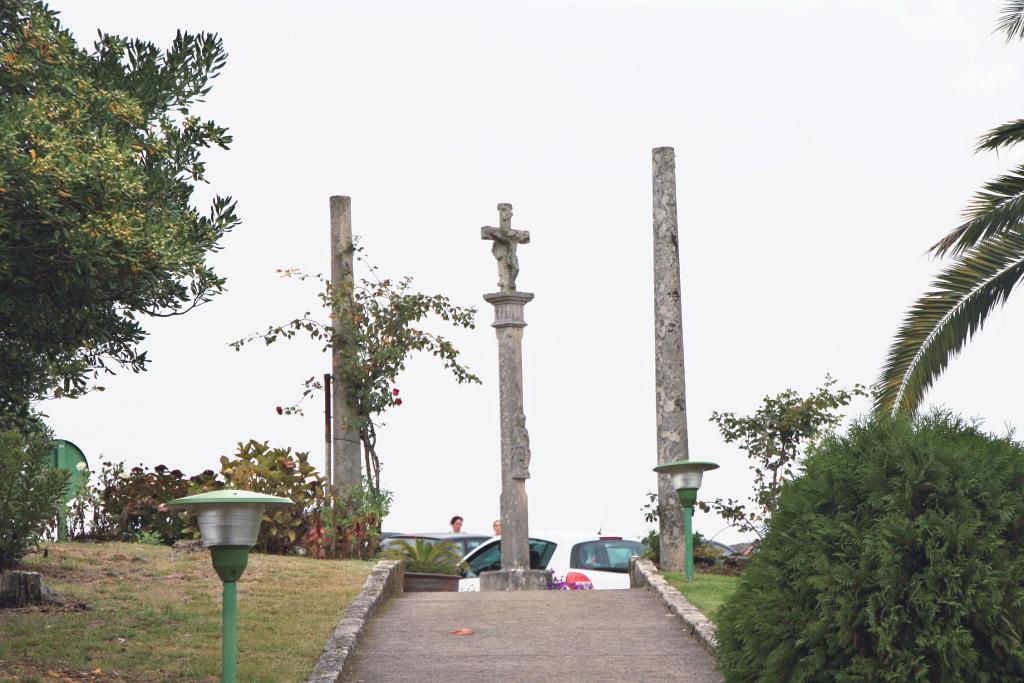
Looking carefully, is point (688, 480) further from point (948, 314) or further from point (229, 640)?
point (229, 640)

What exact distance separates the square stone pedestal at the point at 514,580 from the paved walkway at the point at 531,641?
2849 millimetres

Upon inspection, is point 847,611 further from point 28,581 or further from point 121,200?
point 28,581

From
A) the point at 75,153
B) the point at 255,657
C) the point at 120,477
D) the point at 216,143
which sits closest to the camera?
the point at 75,153

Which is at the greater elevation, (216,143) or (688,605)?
(216,143)

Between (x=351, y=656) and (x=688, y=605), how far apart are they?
12.2 ft

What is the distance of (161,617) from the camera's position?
12.2 m

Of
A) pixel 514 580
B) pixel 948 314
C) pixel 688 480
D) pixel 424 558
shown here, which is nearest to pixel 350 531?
A: pixel 424 558

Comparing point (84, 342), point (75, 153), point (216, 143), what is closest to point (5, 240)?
point (75, 153)

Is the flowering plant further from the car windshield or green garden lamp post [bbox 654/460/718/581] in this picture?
green garden lamp post [bbox 654/460/718/581]

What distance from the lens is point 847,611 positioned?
6.70m

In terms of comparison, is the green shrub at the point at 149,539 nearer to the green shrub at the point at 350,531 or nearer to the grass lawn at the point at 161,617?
the grass lawn at the point at 161,617

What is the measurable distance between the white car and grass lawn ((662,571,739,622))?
1.53 metres

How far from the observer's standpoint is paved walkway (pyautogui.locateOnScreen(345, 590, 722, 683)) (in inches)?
401

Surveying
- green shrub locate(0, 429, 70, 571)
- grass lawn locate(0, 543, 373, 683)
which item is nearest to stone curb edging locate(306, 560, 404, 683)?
grass lawn locate(0, 543, 373, 683)
